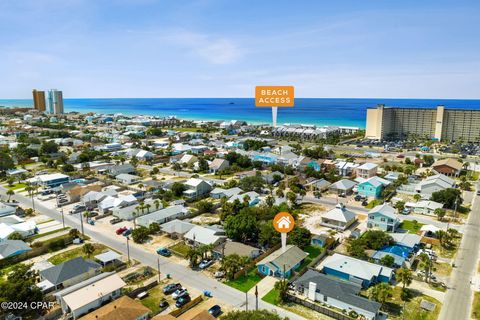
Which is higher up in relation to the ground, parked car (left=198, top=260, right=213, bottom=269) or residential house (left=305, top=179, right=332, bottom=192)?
residential house (left=305, top=179, right=332, bottom=192)

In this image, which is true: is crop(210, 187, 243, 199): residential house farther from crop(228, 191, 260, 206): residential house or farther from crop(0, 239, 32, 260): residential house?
crop(0, 239, 32, 260): residential house

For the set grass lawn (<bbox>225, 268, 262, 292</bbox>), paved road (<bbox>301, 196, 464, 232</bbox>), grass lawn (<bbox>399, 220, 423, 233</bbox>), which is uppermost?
paved road (<bbox>301, 196, 464, 232</bbox>)

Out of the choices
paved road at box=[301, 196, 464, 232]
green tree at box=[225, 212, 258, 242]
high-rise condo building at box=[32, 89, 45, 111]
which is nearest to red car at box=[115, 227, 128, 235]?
green tree at box=[225, 212, 258, 242]

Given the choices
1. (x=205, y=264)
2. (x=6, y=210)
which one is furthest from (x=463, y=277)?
(x=6, y=210)

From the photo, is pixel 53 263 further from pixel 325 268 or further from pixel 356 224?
pixel 356 224

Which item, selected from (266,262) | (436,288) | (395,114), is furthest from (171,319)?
(395,114)

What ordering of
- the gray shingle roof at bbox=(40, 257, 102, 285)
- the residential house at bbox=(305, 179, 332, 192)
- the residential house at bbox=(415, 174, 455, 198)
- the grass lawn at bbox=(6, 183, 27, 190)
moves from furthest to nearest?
the grass lawn at bbox=(6, 183, 27, 190) < the residential house at bbox=(305, 179, 332, 192) < the residential house at bbox=(415, 174, 455, 198) < the gray shingle roof at bbox=(40, 257, 102, 285)

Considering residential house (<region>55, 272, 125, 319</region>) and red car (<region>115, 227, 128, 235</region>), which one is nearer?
residential house (<region>55, 272, 125, 319</region>)
